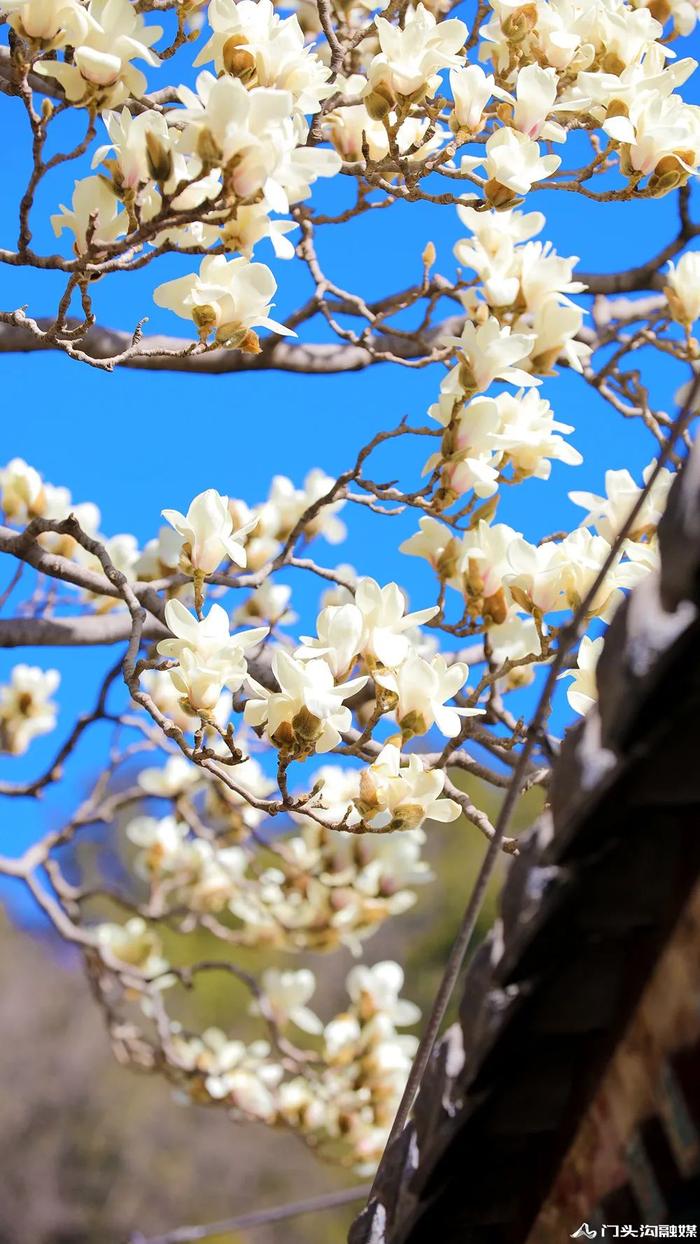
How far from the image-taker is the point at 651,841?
608 mm

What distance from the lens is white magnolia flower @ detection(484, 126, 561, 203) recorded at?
1.29 m

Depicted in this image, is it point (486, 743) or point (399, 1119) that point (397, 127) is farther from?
point (399, 1119)

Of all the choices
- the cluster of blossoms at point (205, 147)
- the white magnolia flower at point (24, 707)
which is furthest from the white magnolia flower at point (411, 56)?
the white magnolia flower at point (24, 707)

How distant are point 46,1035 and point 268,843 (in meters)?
10.7

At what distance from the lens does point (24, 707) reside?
2445 mm

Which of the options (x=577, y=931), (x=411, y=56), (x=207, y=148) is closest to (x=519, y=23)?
(x=411, y=56)

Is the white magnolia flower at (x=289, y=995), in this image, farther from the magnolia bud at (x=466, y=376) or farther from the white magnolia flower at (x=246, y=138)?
the white magnolia flower at (x=246, y=138)

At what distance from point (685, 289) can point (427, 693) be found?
71 centimetres

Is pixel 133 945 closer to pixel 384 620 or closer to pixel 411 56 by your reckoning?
pixel 384 620

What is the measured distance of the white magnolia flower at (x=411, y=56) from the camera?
1272 millimetres

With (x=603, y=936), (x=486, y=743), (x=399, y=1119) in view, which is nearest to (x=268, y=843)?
(x=486, y=743)

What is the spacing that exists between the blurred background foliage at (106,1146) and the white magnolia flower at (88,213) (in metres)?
9.98

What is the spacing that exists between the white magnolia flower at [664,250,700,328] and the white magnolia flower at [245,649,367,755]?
2.48ft

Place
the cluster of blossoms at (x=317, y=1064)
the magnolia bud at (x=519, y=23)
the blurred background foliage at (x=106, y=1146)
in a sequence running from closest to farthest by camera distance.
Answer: the magnolia bud at (x=519, y=23), the cluster of blossoms at (x=317, y=1064), the blurred background foliage at (x=106, y=1146)
